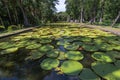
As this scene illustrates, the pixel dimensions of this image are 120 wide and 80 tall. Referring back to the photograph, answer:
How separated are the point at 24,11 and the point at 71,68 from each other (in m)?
15.2

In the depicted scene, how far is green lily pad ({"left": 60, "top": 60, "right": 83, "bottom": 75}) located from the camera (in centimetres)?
300

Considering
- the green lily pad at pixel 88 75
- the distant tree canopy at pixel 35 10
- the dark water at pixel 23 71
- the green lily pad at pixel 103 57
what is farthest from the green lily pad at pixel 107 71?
the distant tree canopy at pixel 35 10

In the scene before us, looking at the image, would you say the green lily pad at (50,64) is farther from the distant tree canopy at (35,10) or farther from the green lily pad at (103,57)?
the distant tree canopy at (35,10)

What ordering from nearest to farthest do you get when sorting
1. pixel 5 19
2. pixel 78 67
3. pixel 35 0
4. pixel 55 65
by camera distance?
pixel 78 67 → pixel 55 65 → pixel 5 19 → pixel 35 0

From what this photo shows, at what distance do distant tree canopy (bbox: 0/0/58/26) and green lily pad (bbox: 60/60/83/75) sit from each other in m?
11.1

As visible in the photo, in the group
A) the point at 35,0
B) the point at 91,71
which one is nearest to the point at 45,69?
the point at 91,71

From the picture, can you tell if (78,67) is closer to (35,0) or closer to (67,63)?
(67,63)

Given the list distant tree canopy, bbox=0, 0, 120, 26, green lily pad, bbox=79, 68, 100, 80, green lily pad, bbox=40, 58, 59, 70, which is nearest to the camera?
green lily pad, bbox=79, 68, 100, 80

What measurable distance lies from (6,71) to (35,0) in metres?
20.5

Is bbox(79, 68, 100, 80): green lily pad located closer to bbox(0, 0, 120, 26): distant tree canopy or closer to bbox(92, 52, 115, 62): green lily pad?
bbox(92, 52, 115, 62): green lily pad

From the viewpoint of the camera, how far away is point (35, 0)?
2209 centimetres

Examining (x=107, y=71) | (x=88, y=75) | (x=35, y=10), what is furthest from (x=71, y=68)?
(x=35, y=10)

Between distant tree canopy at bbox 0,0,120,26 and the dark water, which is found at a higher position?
distant tree canopy at bbox 0,0,120,26

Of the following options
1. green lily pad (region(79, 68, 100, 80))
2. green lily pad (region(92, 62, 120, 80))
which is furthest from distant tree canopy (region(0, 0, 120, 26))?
green lily pad (region(79, 68, 100, 80))
